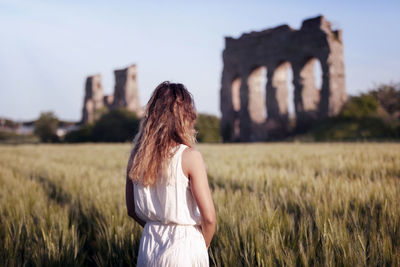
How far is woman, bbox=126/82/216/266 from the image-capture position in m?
1.58

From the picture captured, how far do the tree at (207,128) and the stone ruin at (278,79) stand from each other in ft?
18.6

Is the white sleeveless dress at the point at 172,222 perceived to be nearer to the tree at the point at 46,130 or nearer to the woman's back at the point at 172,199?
the woman's back at the point at 172,199

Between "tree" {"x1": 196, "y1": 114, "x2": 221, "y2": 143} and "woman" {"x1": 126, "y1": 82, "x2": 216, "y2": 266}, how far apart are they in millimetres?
32294

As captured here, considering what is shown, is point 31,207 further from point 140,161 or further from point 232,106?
point 232,106

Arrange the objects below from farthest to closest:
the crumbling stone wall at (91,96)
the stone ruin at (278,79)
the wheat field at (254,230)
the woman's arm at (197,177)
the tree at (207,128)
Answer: the crumbling stone wall at (91,96) → the tree at (207,128) → the stone ruin at (278,79) → the wheat field at (254,230) → the woman's arm at (197,177)

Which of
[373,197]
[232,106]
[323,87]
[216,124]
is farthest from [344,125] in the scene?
[216,124]

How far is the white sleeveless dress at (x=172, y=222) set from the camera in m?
1.59

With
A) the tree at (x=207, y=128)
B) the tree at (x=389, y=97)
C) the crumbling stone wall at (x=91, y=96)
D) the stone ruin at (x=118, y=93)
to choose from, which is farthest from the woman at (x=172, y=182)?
the crumbling stone wall at (x=91, y=96)

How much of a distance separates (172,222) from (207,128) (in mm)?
37741

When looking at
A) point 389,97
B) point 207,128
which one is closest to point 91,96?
point 207,128

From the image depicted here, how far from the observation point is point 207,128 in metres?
39.4

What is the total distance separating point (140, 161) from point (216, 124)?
43806 mm

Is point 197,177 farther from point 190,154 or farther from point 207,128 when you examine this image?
point 207,128

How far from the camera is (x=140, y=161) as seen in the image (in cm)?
163
